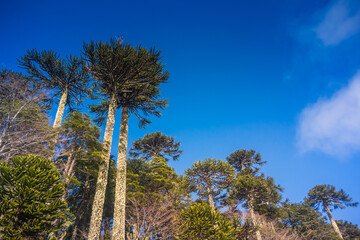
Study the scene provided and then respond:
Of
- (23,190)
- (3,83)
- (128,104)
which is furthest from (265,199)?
(3,83)

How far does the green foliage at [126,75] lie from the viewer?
11.6 meters

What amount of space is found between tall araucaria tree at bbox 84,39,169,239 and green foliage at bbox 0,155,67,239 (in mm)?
3620

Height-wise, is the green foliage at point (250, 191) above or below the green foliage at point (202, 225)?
above

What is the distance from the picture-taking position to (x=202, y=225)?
11734 millimetres

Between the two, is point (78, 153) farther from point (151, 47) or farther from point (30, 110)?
point (151, 47)

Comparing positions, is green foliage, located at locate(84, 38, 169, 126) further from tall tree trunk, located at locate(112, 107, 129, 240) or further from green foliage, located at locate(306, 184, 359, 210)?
green foliage, located at locate(306, 184, 359, 210)

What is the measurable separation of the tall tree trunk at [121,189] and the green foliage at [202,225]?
4506 mm

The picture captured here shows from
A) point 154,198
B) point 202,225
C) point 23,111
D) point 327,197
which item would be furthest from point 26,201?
point 327,197

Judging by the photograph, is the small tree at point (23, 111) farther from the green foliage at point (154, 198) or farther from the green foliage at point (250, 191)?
the green foliage at point (250, 191)

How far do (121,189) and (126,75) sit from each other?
7.92 m

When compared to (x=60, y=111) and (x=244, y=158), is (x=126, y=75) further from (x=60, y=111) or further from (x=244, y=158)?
(x=244, y=158)

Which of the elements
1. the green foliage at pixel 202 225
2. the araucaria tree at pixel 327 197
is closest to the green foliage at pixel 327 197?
the araucaria tree at pixel 327 197

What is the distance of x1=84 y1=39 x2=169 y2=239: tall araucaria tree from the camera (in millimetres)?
10172

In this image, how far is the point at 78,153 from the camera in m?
12.7
